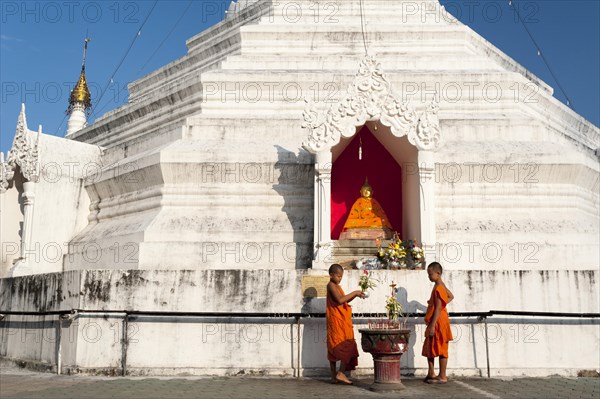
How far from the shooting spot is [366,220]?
442 inches

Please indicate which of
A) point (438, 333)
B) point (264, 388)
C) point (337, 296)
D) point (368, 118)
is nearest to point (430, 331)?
point (438, 333)

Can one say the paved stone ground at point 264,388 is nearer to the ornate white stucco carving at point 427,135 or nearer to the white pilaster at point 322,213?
the white pilaster at point 322,213

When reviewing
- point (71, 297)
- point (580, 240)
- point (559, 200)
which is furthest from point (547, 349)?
point (71, 297)

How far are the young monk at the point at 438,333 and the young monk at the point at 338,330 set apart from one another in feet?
3.33

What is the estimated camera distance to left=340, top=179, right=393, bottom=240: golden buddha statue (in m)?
11.0

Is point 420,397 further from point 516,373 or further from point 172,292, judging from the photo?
point 172,292

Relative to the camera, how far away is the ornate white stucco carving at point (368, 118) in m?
10.1

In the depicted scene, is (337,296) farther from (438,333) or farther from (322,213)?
(322,213)

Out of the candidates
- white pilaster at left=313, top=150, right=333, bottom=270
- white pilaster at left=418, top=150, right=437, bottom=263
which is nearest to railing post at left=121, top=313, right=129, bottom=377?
white pilaster at left=313, top=150, right=333, bottom=270

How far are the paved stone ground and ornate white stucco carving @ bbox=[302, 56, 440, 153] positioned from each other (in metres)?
4.02

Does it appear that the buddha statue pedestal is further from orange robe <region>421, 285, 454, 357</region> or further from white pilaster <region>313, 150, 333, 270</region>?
orange robe <region>421, 285, 454, 357</region>

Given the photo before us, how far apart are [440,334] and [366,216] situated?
3.69 m

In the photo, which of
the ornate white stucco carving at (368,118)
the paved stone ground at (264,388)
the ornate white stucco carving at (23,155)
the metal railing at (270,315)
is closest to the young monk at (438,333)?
the paved stone ground at (264,388)

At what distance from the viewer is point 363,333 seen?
7730mm
